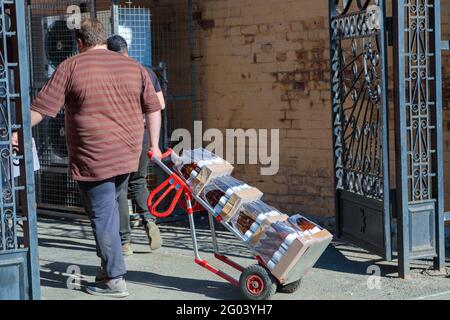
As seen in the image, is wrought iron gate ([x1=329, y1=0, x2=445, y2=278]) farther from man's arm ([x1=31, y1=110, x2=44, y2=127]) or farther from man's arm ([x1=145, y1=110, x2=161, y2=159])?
man's arm ([x1=31, y1=110, x2=44, y2=127])

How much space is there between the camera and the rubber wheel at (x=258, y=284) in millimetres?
5969

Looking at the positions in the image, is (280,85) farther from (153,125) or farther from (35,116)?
(35,116)

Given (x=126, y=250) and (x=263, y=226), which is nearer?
(x=263, y=226)

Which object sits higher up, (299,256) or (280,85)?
(280,85)

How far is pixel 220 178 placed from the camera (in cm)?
629

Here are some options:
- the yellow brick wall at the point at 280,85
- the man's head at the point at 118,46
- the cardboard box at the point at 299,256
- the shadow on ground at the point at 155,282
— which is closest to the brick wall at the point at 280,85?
the yellow brick wall at the point at 280,85

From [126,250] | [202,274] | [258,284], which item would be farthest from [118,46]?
[258,284]

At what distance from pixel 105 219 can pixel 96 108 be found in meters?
0.83

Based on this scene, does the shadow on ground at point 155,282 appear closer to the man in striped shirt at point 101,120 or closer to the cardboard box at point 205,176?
the man in striped shirt at point 101,120

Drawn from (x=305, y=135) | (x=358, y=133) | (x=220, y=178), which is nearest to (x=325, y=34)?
(x=305, y=135)

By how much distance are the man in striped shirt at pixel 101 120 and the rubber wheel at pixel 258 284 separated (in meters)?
0.95

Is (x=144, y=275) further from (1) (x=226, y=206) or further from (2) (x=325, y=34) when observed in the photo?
(2) (x=325, y=34)

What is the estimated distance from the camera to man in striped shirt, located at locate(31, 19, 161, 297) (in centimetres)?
Result: 592

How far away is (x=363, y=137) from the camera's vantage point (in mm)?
7355
